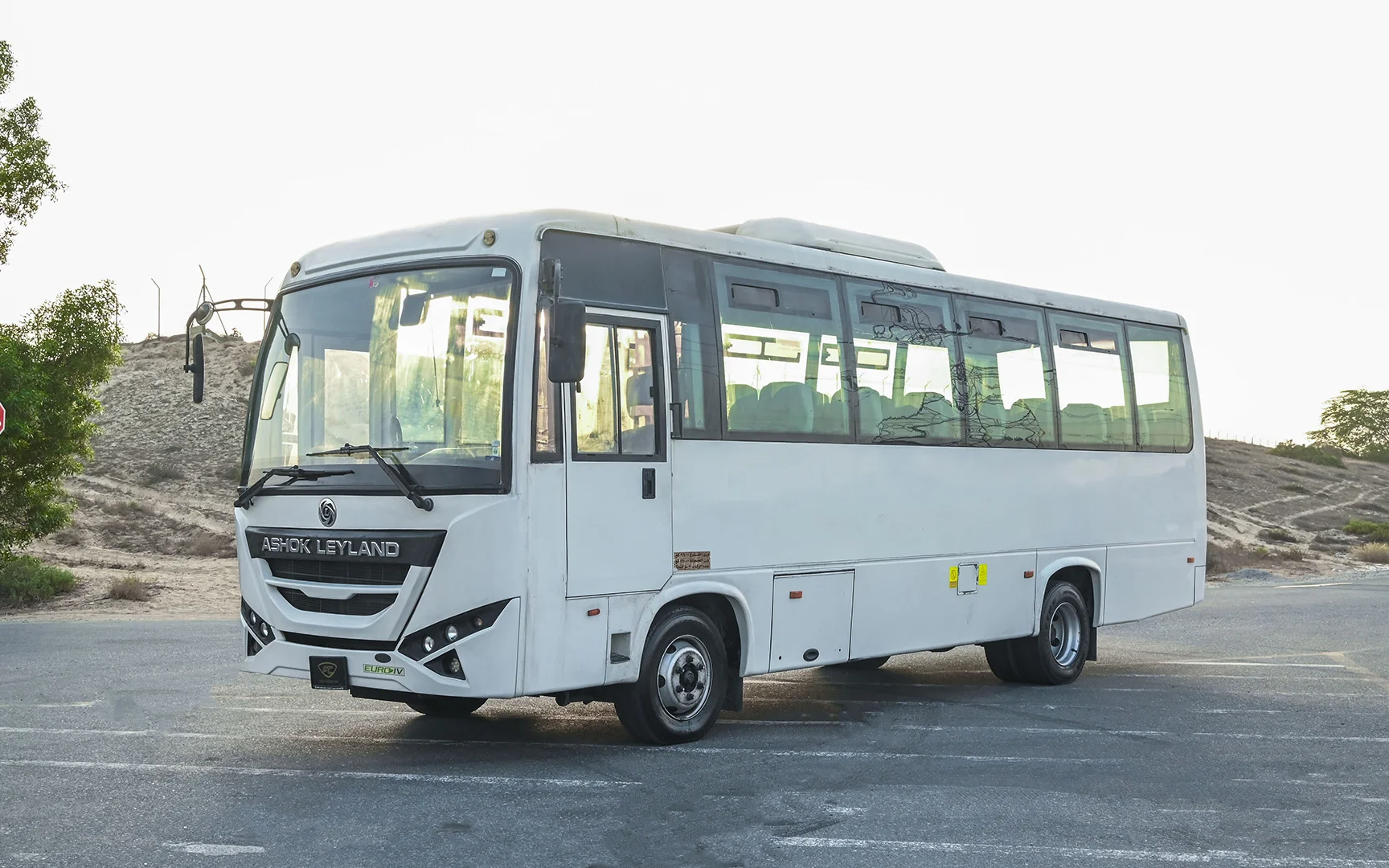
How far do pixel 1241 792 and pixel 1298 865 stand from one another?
1686 millimetres

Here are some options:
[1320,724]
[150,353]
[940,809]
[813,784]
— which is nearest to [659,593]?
[813,784]

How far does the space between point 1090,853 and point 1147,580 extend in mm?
7850

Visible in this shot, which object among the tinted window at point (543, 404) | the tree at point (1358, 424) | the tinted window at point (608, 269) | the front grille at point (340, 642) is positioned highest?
the tree at point (1358, 424)

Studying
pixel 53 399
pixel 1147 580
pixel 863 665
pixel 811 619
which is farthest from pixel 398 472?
pixel 53 399

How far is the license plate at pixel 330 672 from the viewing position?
8523mm

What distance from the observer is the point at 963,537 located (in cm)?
1168

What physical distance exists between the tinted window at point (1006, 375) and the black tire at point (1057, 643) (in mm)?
1460

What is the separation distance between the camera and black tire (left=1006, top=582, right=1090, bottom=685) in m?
12.7

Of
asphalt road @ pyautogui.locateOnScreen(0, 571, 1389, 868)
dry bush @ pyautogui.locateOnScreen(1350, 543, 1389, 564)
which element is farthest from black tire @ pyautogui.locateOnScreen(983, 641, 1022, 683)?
dry bush @ pyautogui.locateOnScreen(1350, 543, 1389, 564)

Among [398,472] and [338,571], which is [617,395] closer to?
[398,472]

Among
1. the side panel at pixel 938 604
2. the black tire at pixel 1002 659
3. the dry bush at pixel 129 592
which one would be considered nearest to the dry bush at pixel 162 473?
the dry bush at pixel 129 592

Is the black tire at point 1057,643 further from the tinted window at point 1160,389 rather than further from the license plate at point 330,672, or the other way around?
the license plate at point 330,672

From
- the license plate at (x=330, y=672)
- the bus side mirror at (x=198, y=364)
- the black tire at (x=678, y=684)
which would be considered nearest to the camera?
the license plate at (x=330, y=672)

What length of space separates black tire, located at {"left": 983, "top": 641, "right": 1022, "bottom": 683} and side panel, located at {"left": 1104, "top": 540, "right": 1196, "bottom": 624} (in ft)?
3.75
